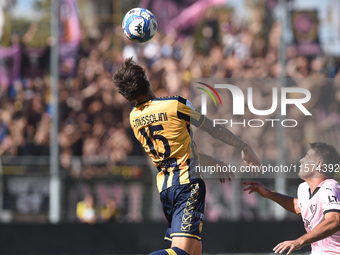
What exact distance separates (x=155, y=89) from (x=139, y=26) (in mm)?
6545

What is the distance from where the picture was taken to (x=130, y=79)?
4.89m

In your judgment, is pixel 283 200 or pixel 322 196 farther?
pixel 283 200

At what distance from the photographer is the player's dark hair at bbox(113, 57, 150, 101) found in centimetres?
489

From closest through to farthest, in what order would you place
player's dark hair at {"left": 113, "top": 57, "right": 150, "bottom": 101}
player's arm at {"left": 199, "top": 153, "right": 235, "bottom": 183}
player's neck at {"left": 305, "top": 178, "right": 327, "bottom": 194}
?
player's neck at {"left": 305, "top": 178, "right": 327, "bottom": 194} → player's dark hair at {"left": 113, "top": 57, "right": 150, "bottom": 101} → player's arm at {"left": 199, "top": 153, "right": 235, "bottom": 183}

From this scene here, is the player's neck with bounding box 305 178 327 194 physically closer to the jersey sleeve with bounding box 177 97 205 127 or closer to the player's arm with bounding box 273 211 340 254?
the player's arm with bounding box 273 211 340 254

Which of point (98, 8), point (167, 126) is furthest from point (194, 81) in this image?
point (167, 126)

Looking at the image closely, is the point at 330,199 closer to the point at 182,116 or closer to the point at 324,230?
the point at 324,230

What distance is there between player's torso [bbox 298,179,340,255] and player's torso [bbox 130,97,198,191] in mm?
1228

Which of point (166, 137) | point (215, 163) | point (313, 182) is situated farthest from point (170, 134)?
point (313, 182)

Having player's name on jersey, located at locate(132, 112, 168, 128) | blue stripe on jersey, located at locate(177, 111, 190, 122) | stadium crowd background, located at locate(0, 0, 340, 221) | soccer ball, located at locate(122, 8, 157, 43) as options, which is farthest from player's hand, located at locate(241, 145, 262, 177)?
stadium crowd background, located at locate(0, 0, 340, 221)

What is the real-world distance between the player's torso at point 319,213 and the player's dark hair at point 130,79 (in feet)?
6.67

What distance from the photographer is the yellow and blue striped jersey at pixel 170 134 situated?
16.2ft

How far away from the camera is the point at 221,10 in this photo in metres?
13.5

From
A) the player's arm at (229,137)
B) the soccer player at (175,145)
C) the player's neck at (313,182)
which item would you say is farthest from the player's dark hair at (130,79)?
the player's neck at (313,182)
